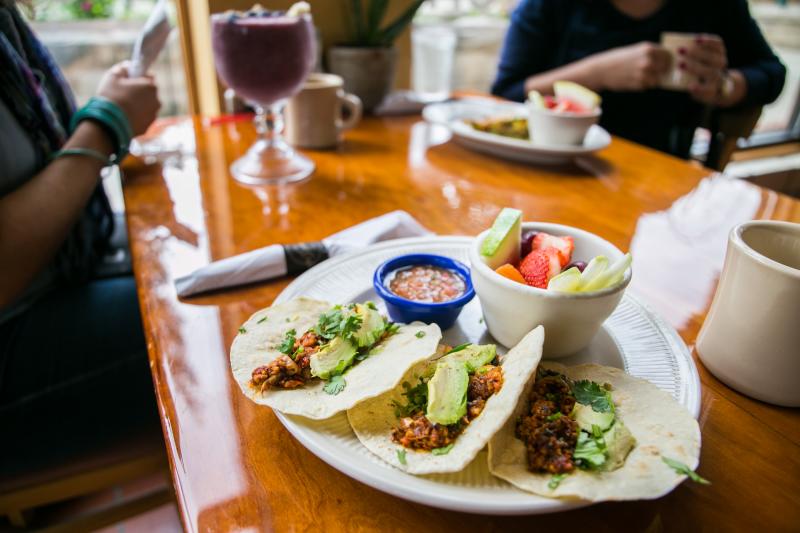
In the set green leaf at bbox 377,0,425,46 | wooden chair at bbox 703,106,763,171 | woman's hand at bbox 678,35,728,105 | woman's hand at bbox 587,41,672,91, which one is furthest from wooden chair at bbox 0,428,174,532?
wooden chair at bbox 703,106,763,171

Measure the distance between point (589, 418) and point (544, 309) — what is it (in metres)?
0.16

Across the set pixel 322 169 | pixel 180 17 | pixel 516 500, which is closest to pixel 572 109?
pixel 322 169

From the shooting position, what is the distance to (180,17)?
7.69 ft

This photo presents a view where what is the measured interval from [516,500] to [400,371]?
189 millimetres

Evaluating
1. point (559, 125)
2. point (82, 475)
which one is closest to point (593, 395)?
point (82, 475)

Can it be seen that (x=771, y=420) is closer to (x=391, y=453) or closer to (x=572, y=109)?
(x=391, y=453)

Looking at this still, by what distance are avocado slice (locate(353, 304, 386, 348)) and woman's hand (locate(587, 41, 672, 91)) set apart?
1674mm

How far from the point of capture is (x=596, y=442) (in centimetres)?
55

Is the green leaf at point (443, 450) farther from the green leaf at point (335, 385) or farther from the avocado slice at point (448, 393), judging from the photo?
the green leaf at point (335, 385)

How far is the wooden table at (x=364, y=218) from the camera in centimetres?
56

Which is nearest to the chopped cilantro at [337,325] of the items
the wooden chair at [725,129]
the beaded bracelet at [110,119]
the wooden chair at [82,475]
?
the wooden chair at [82,475]

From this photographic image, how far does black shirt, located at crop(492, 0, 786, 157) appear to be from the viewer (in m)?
2.28

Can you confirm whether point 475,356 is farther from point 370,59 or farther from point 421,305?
point 370,59

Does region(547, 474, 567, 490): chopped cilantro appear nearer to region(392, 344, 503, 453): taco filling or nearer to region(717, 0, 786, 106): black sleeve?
region(392, 344, 503, 453): taco filling
